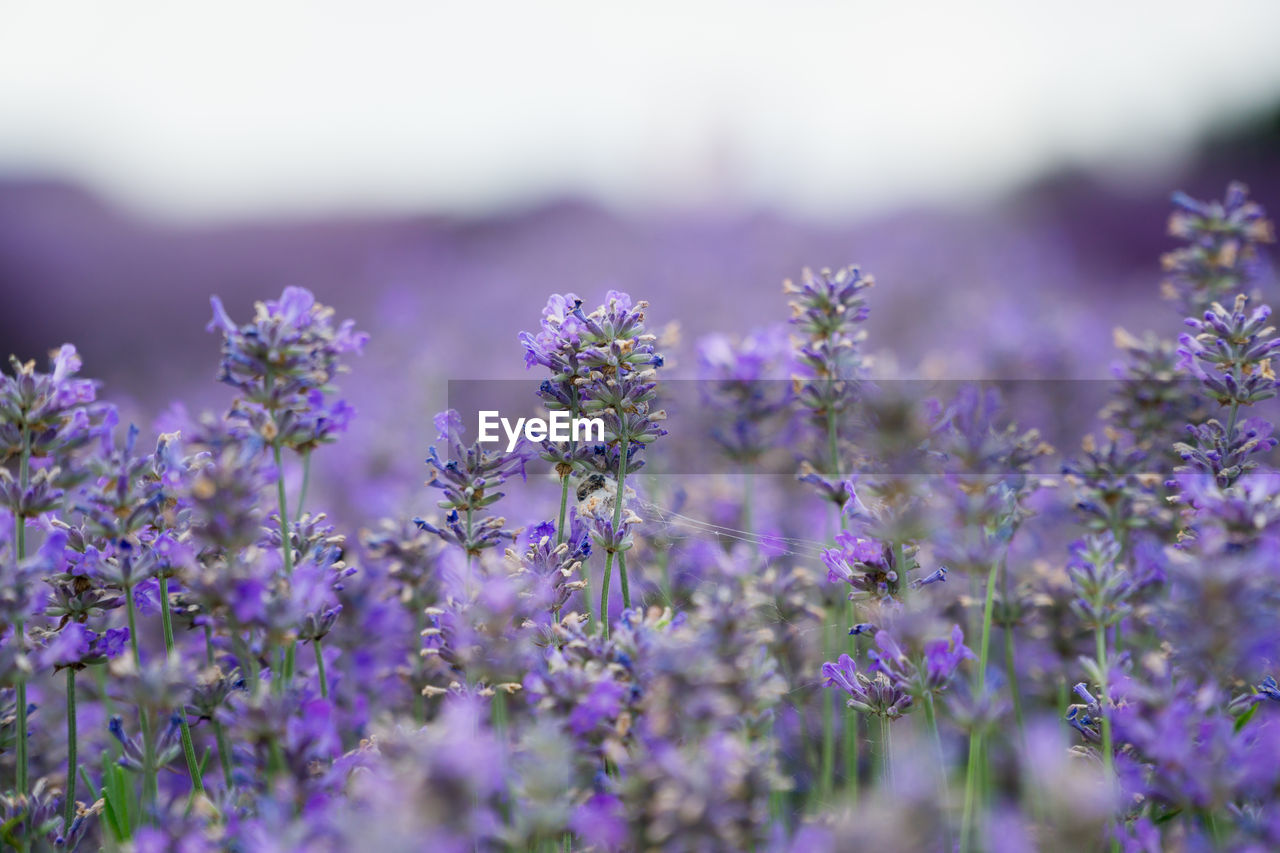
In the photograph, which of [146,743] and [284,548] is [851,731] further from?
[146,743]

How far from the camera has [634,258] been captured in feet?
42.7

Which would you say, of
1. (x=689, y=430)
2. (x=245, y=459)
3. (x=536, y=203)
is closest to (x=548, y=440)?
(x=245, y=459)

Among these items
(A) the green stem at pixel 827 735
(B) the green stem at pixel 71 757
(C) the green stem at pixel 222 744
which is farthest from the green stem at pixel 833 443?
(B) the green stem at pixel 71 757

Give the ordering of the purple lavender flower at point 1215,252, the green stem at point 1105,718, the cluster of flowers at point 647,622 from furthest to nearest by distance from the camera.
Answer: the purple lavender flower at point 1215,252 < the green stem at point 1105,718 < the cluster of flowers at point 647,622

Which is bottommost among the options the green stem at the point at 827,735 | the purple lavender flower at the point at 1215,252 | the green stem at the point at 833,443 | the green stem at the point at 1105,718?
the green stem at the point at 827,735

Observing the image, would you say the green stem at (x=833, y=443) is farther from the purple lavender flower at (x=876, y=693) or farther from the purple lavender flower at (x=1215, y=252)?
the purple lavender flower at (x=1215, y=252)

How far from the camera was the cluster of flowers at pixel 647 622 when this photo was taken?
1.28 metres

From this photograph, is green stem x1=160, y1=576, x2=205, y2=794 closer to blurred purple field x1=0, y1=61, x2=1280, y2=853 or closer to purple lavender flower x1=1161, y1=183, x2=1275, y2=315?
blurred purple field x1=0, y1=61, x2=1280, y2=853

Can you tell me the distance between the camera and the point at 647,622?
1585 millimetres

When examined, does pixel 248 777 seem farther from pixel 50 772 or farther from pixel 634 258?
pixel 634 258

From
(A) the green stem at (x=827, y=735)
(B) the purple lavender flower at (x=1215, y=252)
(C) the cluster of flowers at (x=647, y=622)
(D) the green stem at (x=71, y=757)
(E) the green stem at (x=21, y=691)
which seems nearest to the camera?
(C) the cluster of flowers at (x=647, y=622)

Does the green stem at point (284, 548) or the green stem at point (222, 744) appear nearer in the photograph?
the green stem at point (284, 548)

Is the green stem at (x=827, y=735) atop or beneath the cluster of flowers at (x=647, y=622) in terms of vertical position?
beneath

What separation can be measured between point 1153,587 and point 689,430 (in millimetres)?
1985
